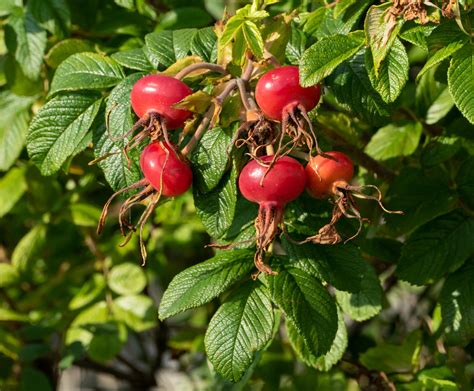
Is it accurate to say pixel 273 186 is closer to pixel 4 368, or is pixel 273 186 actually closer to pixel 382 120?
pixel 382 120

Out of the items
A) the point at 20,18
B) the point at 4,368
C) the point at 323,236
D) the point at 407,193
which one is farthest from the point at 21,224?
the point at 323,236

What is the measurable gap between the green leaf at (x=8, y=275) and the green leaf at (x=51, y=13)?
956 millimetres

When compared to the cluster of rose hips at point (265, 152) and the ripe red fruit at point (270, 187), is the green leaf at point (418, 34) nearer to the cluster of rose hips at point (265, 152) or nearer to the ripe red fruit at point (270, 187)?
the cluster of rose hips at point (265, 152)

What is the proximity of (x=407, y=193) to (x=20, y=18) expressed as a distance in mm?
1092

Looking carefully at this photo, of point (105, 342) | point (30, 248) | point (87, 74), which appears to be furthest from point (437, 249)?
point (30, 248)

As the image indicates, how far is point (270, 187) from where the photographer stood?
4.30 ft

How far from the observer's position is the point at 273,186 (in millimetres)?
1309

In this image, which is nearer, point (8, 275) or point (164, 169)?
point (164, 169)

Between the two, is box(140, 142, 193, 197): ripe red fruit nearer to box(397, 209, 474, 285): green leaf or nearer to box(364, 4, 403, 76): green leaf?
box(364, 4, 403, 76): green leaf

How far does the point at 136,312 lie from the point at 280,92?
138 centimetres

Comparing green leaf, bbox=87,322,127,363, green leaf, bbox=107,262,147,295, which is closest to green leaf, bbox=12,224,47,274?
green leaf, bbox=107,262,147,295

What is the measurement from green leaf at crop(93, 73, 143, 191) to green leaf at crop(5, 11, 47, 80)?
495mm

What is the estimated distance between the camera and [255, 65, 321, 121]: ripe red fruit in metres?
1.33

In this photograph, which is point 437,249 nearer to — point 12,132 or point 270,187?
point 270,187
